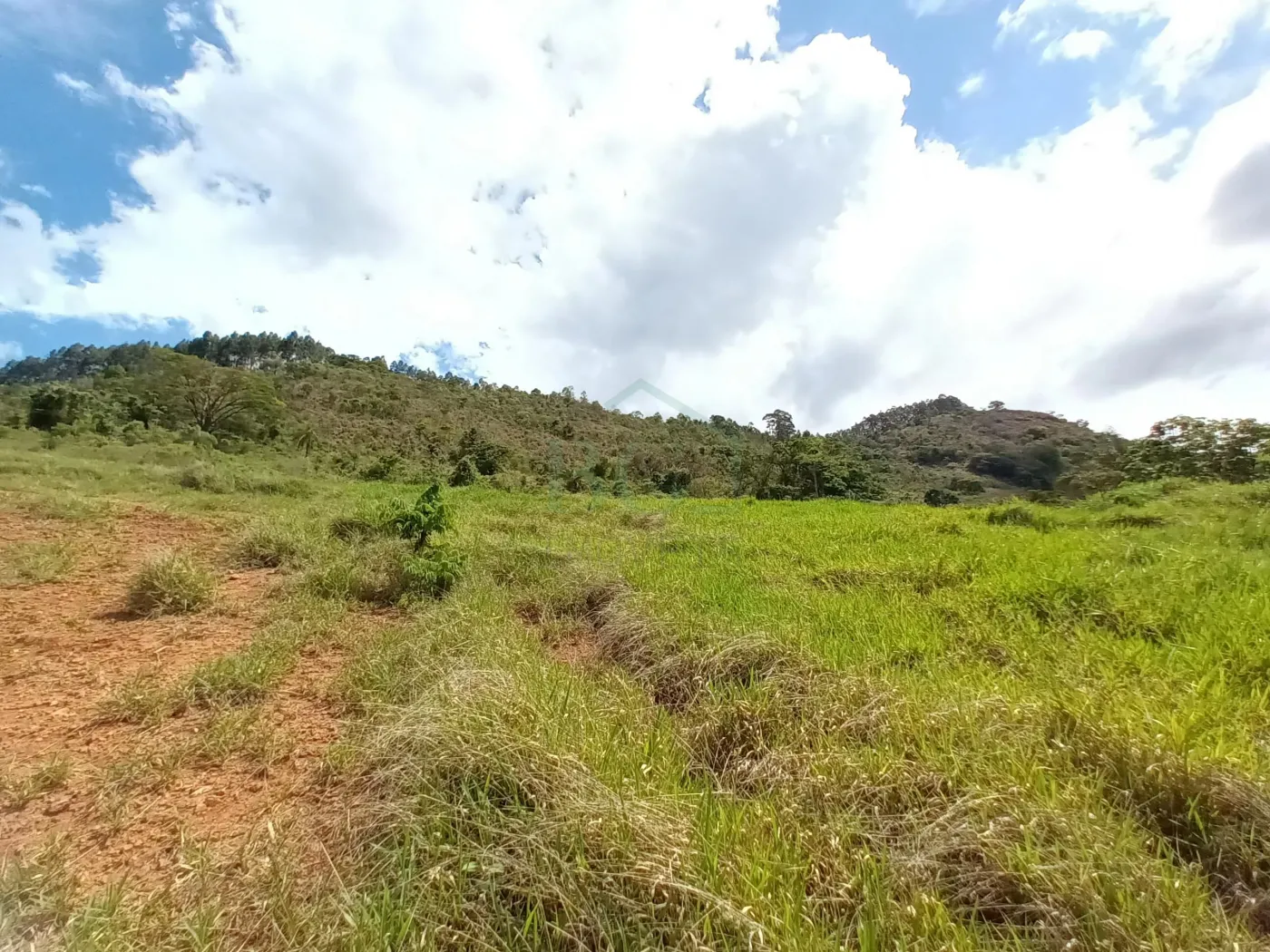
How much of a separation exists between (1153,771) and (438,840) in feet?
8.37

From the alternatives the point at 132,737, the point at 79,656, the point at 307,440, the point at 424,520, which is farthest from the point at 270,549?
the point at 307,440

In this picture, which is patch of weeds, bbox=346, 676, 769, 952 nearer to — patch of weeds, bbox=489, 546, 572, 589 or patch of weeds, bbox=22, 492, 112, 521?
patch of weeds, bbox=489, 546, 572, 589

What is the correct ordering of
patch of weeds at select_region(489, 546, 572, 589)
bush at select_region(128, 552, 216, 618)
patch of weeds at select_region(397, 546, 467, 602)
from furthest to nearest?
patch of weeds at select_region(489, 546, 572, 589) → patch of weeds at select_region(397, 546, 467, 602) → bush at select_region(128, 552, 216, 618)

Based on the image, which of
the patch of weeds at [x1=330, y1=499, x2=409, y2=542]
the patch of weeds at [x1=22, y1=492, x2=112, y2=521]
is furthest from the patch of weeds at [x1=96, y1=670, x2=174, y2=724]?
the patch of weeds at [x1=22, y1=492, x2=112, y2=521]

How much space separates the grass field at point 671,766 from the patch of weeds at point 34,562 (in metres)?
0.07

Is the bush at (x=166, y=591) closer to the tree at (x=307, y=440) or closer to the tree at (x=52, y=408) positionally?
the tree at (x=52, y=408)

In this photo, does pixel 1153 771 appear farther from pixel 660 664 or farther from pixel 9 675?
pixel 9 675

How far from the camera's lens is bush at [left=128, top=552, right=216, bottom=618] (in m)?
5.04

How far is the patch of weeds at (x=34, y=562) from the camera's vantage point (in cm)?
556

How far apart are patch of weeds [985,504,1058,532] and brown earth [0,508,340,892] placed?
9.37 meters

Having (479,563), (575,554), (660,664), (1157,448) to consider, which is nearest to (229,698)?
(660,664)

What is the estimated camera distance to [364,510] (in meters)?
9.32

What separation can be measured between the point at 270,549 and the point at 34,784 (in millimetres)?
4694

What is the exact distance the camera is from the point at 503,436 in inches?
1468
